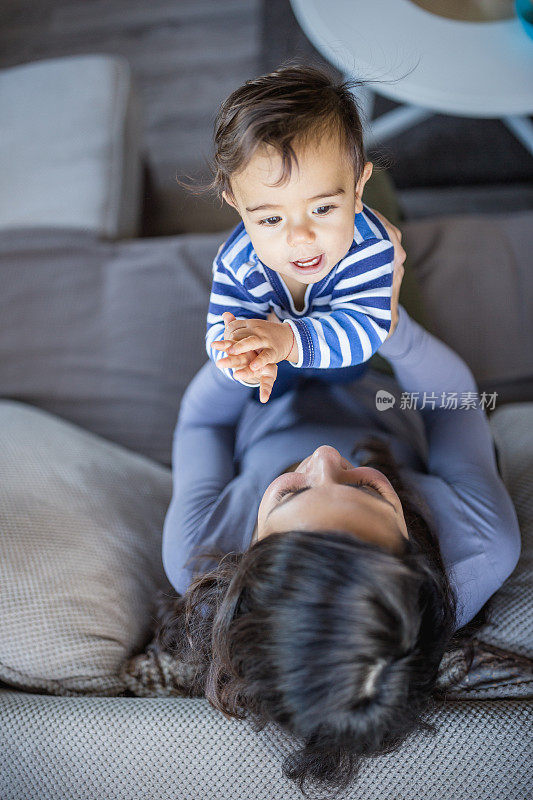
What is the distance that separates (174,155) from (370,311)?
1.54 m

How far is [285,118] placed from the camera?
0.60 meters

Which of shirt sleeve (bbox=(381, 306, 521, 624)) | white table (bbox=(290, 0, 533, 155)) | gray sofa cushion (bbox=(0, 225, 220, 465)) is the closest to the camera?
shirt sleeve (bbox=(381, 306, 521, 624))

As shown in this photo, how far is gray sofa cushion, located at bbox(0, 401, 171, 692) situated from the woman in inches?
2.6

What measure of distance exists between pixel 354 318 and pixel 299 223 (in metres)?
0.15

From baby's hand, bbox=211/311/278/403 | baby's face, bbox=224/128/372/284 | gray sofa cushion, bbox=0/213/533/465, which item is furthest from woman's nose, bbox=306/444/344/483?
gray sofa cushion, bbox=0/213/533/465

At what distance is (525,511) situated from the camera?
87 centimetres

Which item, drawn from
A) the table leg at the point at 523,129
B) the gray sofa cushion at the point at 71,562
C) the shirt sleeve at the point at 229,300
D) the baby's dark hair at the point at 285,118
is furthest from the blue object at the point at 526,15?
the gray sofa cushion at the point at 71,562

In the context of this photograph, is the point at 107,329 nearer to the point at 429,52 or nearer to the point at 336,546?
the point at 336,546

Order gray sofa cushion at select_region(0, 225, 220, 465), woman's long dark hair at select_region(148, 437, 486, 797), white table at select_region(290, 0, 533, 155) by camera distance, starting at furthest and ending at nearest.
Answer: white table at select_region(290, 0, 533, 155)
gray sofa cushion at select_region(0, 225, 220, 465)
woman's long dark hair at select_region(148, 437, 486, 797)

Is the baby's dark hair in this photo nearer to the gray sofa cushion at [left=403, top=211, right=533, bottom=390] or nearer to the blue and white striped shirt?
the blue and white striped shirt

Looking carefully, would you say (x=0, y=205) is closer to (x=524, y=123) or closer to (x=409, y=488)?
(x=409, y=488)

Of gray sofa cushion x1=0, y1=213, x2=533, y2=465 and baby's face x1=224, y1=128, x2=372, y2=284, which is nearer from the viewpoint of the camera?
baby's face x1=224, y1=128, x2=372, y2=284

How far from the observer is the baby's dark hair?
0.60 m

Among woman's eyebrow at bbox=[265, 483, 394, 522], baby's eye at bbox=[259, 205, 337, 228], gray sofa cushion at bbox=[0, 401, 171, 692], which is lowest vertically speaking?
gray sofa cushion at bbox=[0, 401, 171, 692]
